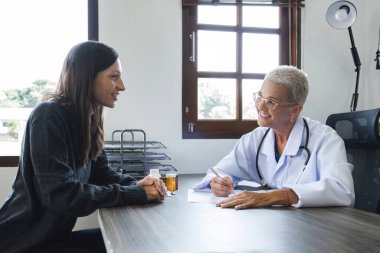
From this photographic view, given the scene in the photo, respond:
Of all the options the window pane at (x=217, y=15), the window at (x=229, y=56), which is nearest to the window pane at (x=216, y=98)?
the window at (x=229, y=56)

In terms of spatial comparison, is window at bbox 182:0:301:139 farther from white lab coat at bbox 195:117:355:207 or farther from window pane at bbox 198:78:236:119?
white lab coat at bbox 195:117:355:207

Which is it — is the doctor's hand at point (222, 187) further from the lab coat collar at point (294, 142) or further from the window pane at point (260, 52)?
the window pane at point (260, 52)

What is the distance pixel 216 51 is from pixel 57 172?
5.46ft

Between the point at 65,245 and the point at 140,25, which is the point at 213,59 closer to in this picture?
the point at 140,25

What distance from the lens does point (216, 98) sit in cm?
248

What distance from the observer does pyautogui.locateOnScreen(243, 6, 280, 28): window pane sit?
2.50 metres

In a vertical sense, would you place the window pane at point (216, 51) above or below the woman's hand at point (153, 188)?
above

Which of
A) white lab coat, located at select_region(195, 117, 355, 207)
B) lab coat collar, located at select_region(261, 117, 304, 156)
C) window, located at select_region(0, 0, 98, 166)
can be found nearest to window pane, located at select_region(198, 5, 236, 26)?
window, located at select_region(0, 0, 98, 166)

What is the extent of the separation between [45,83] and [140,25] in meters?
0.71

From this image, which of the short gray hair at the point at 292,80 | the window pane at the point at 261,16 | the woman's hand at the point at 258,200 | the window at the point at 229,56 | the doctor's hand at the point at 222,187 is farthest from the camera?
the window pane at the point at 261,16

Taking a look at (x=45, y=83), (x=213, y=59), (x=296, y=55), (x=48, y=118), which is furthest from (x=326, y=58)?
(x=48, y=118)

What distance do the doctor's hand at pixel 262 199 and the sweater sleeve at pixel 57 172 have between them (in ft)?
1.38

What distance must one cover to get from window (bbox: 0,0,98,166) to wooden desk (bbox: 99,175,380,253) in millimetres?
1429

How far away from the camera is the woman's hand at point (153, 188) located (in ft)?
4.26
